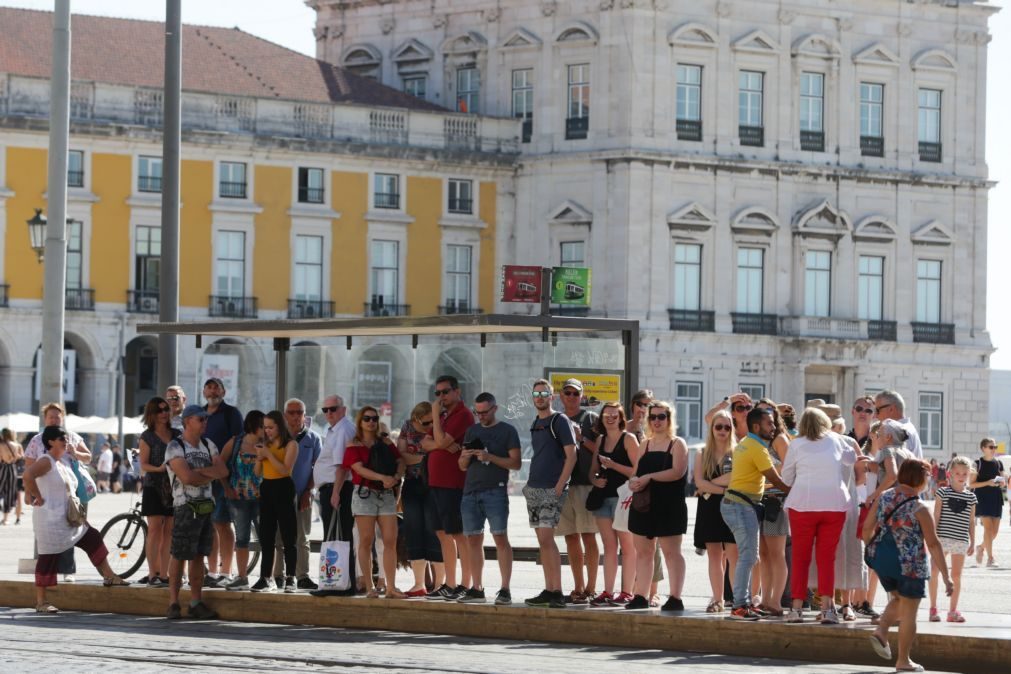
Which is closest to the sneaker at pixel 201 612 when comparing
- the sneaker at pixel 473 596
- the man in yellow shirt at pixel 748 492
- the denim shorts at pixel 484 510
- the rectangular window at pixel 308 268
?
the sneaker at pixel 473 596

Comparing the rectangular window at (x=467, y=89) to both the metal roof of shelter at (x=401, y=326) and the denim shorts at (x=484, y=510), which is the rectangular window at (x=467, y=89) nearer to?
the metal roof of shelter at (x=401, y=326)

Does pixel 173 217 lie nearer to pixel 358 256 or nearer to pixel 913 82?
pixel 358 256

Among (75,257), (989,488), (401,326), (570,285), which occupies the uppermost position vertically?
(75,257)

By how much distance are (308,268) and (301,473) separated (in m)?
37.7

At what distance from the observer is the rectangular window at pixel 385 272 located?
2251 inches

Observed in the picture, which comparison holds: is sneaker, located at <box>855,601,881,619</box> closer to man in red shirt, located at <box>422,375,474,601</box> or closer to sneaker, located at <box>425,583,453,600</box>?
man in red shirt, located at <box>422,375,474,601</box>

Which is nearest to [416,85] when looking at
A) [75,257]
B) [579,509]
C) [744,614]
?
[75,257]

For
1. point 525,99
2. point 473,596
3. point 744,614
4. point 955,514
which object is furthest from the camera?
point 525,99

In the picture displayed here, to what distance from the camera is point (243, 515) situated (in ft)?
63.0

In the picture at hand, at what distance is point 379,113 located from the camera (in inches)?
2263

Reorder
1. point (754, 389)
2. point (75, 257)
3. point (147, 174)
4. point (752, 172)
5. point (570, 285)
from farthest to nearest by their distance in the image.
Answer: point (752, 172), point (754, 389), point (147, 174), point (75, 257), point (570, 285)

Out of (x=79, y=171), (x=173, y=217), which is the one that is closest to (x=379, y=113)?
(x=79, y=171)

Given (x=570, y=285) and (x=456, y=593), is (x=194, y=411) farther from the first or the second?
(x=570, y=285)

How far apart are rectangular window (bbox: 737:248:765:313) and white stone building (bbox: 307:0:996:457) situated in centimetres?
8
